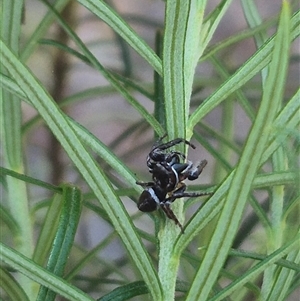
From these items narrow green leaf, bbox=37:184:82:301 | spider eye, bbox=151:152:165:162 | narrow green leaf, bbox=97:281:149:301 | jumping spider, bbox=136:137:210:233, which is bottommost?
narrow green leaf, bbox=97:281:149:301

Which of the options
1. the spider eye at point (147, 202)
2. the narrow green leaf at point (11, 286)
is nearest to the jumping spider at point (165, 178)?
the spider eye at point (147, 202)

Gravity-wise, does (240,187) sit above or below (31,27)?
below

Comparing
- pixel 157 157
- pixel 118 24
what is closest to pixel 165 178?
pixel 157 157

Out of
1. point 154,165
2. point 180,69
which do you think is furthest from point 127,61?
point 180,69

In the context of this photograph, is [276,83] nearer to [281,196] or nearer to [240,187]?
[240,187]

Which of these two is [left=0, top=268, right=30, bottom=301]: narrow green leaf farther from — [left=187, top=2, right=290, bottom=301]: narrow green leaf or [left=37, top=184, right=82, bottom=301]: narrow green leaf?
[left=187, top=2, right=290, bottom=301]: narrow green leaf

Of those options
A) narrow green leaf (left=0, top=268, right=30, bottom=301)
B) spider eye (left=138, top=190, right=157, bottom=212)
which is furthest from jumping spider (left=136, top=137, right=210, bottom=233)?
narrow green leaf (left=0, top=268, right=30, bottom=301)

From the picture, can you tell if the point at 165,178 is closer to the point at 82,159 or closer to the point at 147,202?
the point at 147,202

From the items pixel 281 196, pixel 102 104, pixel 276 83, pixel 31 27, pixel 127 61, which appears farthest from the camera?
pixel 102 104
